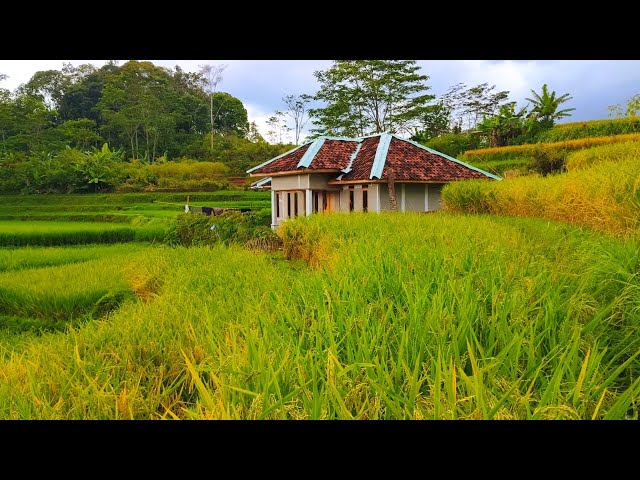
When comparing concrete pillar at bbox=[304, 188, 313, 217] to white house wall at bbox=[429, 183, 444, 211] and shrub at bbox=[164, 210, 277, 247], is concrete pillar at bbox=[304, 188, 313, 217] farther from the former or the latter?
white house wall at bbox=[429, 183, 444, 211]

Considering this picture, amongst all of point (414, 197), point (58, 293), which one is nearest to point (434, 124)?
point (414, 197)

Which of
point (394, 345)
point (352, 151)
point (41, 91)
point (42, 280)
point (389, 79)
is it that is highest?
point (389, 79)

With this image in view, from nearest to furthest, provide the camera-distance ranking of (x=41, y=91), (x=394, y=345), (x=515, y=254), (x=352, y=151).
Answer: (x=394, y=345) < (x=515, y=254) < (x=41, y=91) < (x=352, y=151)

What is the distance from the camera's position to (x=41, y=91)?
1001 cm

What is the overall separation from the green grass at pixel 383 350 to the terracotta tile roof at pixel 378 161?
7.83 m

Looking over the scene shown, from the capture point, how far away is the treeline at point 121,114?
385 inches

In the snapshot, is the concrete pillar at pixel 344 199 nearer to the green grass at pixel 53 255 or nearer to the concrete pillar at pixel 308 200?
the concrete pillar at pixel 308 200

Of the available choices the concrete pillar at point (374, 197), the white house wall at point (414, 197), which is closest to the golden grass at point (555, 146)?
the white house wall at point (414, 197)

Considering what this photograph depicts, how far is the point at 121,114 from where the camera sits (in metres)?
10.8

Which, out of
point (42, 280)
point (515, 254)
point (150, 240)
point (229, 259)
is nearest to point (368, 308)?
point (515, 254)

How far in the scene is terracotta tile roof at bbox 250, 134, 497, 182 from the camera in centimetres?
1157

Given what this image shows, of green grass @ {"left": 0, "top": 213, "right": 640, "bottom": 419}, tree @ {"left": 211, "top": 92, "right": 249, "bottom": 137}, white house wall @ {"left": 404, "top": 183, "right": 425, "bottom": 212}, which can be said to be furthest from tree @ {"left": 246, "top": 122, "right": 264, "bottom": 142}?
green grass @ {"left": 0, "top": 213, "right": 640, "bottom": 419}

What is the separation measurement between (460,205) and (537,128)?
37.8 ft

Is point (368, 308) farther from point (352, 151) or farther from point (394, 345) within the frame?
point (352, 151)
